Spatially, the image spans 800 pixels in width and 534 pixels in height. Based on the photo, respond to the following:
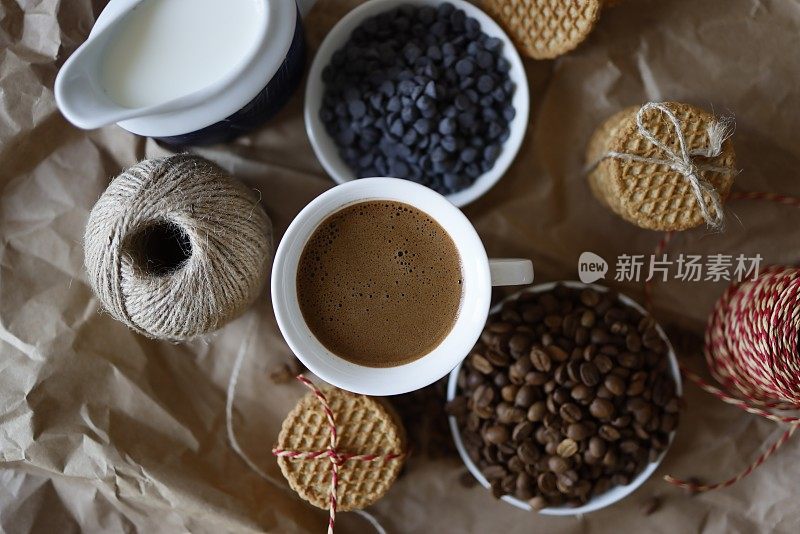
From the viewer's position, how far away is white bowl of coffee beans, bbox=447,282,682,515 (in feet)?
3.73

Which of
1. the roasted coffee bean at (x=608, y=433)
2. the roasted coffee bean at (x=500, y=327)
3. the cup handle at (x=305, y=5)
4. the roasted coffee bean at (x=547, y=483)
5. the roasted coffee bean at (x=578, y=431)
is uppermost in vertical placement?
the cup handle at (x=305, y=5)

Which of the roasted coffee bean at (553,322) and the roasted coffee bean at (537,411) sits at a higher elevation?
the roasted coffee bean at (553,322)

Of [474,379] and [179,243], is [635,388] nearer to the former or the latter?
[474,379]

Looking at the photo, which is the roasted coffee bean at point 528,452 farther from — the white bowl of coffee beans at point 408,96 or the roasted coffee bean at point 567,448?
the white bowl of coffee beans at point 408,96

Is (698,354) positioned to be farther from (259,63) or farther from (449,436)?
(259,63)

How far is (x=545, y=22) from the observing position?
116cm

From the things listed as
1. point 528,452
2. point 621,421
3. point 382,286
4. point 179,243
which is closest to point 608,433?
point 621,421

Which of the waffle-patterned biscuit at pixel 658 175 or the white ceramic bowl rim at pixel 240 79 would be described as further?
the waffle-patterned biscuit at pixel 658 175

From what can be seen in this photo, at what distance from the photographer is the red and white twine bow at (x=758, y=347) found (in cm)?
103

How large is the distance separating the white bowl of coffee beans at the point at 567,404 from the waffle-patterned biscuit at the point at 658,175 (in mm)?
163

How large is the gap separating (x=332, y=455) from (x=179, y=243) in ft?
1.33

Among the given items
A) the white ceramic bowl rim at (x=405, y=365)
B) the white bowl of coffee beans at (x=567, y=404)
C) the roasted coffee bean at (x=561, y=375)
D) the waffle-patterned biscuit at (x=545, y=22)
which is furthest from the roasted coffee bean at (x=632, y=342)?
A: the waffle-patterned biscuit at (x=545, y=22)

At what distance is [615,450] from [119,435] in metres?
0.81

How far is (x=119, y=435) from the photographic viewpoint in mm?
1163
